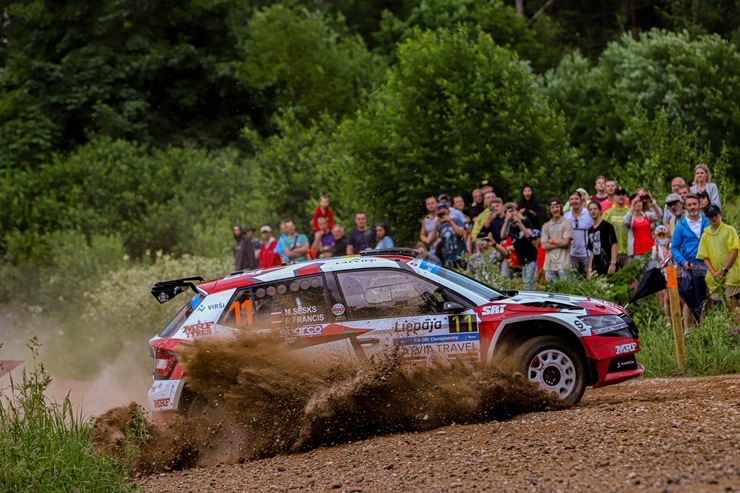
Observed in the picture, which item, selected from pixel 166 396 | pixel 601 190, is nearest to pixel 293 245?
pixel 601 190

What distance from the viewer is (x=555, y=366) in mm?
11945

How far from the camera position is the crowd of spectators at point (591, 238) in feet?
49.0

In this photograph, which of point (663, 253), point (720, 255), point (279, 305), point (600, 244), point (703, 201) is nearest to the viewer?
point (279, 305)

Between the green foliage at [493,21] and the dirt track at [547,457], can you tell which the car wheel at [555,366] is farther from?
the green foliage at [493,21]

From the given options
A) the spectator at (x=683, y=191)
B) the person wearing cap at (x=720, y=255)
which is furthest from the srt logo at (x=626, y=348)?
the spectator at (x=683, y=191)

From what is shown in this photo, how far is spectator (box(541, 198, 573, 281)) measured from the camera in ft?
56.1

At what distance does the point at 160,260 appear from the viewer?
29.3 m

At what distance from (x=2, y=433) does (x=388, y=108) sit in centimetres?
1690

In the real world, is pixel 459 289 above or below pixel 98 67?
below

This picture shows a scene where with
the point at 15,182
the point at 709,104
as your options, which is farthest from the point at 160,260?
the point at 709,104

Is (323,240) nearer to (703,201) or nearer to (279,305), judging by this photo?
(703,201)

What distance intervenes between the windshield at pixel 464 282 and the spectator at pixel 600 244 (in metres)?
4.42

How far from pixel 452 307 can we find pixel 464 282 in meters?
0.59

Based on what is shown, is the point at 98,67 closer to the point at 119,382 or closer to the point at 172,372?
the point at 119,382
